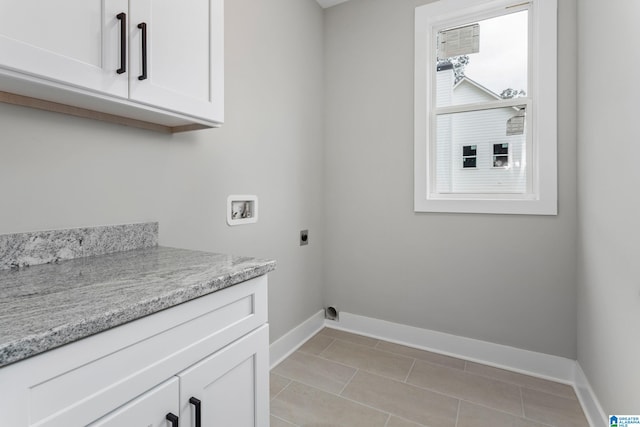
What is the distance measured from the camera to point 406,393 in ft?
5.81

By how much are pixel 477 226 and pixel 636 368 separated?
110 centimetres

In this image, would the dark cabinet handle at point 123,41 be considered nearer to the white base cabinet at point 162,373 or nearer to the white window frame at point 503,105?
the white base cabinet at point 162,373

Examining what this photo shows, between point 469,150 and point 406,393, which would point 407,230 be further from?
point 406,393

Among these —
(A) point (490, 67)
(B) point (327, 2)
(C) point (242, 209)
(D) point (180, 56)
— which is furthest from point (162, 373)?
(B) point (327, 2)

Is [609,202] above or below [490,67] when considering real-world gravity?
below

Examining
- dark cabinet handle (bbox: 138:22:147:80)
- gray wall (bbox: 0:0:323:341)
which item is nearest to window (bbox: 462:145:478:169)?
gray wall (bbox: 0:0:323:341)

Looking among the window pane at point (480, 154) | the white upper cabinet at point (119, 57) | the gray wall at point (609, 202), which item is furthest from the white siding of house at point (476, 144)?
the white upper cabinet at point (119, 57)

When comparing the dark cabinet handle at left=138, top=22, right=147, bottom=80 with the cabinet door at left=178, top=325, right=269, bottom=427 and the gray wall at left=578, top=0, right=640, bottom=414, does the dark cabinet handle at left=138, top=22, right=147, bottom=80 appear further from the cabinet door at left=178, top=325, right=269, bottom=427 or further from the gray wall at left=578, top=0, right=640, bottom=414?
the gray wall at left=578, top=0, right=640, bottom=414

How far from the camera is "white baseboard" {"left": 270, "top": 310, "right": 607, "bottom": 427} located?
5.77 ft

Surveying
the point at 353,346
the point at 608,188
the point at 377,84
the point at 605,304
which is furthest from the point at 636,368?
the point at 377,84

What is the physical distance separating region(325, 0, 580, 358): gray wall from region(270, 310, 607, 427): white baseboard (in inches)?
2.1

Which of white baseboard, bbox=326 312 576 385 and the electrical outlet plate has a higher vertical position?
the electrical outlet plate

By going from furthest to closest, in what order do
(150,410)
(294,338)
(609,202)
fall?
(294,338) → (609,202) → (150,410)

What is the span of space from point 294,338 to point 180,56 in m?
1.86
